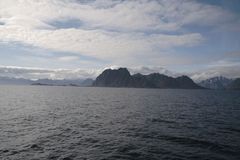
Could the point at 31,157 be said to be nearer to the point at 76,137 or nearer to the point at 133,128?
the point at 76,137

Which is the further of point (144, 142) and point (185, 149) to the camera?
point (144, 142)

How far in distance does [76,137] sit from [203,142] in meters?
19.2

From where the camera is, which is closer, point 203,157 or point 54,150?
point 203,157

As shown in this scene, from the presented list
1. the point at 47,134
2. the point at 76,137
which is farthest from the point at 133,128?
the point at 47,134

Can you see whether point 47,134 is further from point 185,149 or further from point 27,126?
point 185,149

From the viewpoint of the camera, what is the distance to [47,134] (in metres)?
34.4

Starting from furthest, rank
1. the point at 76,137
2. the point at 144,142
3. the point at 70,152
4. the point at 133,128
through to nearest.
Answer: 1. the point at 133,128
2. the point at 76,137
3. the point at 144,142
4. the point at 70,152

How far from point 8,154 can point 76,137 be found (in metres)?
10.5

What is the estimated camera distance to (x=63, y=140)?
31.0 meters

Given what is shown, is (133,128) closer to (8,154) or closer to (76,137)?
(76,137)

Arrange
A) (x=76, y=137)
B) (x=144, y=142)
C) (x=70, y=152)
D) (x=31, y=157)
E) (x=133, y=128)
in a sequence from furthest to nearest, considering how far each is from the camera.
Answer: (x=133, y=128) → (x=76, y=137) → (x=144, y=142) → (x=70, y=152) → (x=31, y=157)

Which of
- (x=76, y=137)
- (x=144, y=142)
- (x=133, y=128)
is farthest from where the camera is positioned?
(x=133, y=128)

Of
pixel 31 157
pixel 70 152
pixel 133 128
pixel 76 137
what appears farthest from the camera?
pixel 133 128

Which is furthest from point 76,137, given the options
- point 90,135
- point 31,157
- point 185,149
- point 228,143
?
point 228,143
